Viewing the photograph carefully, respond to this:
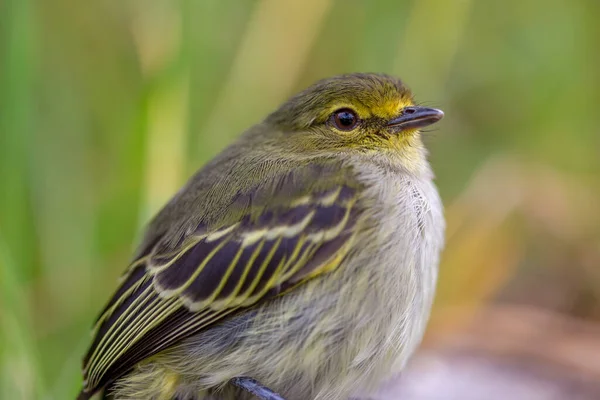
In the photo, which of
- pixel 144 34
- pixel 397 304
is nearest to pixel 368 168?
pixel 397 304

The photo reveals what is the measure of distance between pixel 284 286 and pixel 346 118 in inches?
33.2

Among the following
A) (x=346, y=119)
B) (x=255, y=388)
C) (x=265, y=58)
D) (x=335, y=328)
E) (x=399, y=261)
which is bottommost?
(x=255, y=388)

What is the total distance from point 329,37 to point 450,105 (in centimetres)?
91

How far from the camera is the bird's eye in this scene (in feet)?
12.7

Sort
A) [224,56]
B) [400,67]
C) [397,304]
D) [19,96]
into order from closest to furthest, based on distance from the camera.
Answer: [397,304]
[19,96]
[400,67]
[224,56]

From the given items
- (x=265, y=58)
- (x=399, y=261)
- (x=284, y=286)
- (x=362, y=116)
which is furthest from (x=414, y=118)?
(x=265, y=58)

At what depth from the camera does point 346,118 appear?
388 cm

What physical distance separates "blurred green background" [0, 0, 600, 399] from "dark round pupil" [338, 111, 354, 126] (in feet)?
3.64

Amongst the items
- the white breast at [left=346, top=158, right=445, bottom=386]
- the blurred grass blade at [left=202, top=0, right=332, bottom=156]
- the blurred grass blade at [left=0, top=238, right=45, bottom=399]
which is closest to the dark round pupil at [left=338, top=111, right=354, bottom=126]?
the white breast at [left=346, top=158, right=445, bottom=386]

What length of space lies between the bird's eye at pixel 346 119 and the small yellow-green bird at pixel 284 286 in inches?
3.8

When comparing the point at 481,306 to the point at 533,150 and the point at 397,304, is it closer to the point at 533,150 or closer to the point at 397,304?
the point at 533,150

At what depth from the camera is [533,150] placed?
21.3 feet

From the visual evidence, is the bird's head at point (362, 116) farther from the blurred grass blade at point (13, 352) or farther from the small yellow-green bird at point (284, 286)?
the blurred grass blade at point (13, 352)

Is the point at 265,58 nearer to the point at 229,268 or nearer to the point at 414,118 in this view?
the point at 414,118
